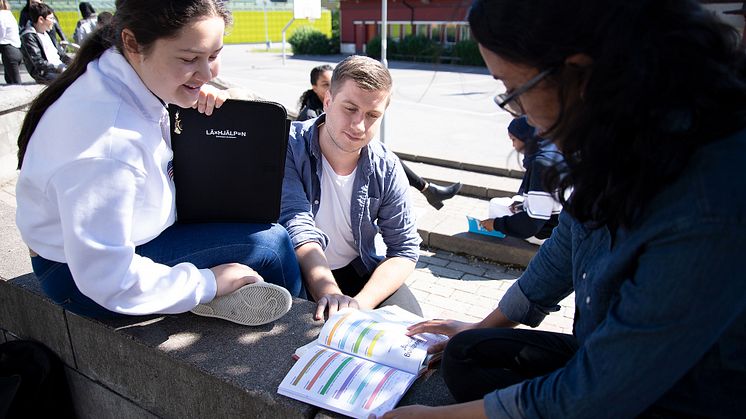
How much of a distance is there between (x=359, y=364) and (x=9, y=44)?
35.1ft

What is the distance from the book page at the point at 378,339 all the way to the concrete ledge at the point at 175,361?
8 centimetres

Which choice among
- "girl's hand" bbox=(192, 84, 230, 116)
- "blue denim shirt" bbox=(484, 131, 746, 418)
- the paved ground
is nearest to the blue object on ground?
the paved ground

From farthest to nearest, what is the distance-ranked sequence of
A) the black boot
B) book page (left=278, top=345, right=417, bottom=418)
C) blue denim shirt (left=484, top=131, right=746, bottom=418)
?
the black boot
book page (left=278, top=345, right=417, bottom=418)
blue denim shirt (left=484, top=131, right=746, bottom=418)

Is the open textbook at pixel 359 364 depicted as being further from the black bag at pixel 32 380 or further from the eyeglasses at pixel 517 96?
the black bag at pixel 32 380

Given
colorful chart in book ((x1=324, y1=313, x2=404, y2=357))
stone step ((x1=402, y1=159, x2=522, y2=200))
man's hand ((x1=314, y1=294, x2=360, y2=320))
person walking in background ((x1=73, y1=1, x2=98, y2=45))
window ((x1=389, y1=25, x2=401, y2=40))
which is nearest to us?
colorful chart in book ((x1=324, y1=313, x2=404, y2=357))

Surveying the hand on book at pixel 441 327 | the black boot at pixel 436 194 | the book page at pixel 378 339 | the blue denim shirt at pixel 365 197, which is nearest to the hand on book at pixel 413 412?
the book page at pixel 378 339

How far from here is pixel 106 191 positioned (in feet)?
5.16

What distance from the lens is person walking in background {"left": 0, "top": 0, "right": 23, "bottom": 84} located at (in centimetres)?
976

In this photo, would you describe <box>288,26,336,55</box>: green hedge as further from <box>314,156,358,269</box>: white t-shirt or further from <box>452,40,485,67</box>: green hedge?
<box>314,156,358,269</box>: white t-shirt

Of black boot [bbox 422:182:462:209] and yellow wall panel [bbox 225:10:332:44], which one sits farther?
yellow wall panel [bbox 225:10:332:44]

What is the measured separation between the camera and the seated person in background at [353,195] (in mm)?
2641

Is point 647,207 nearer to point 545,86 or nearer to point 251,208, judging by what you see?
point 545,86

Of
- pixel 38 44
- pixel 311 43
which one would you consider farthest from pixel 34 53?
pixel 311 43

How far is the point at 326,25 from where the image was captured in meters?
40.2
